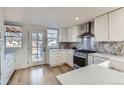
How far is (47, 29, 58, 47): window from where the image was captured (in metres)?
5.57

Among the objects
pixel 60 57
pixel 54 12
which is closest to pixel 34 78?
pixel 60 57

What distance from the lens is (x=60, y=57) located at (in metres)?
5.16

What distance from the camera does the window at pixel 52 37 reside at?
219 inches

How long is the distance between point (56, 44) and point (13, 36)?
2.35 meters

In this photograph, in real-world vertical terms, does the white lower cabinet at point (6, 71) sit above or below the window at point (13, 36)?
below

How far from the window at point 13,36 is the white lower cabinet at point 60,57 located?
1526 millimetres

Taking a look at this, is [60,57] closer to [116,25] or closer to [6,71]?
[6,71]

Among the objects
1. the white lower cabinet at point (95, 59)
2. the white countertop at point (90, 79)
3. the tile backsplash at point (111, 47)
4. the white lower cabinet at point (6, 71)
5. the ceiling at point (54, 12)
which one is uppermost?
the ceiling at point (54, 12)

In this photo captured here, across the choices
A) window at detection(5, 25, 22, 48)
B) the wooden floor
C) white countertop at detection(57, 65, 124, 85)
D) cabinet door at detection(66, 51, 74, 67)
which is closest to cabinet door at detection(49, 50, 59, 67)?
cabinet door at detection(66, 51, 74, 67)

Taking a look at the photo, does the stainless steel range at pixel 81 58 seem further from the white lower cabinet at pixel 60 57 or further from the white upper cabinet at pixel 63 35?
the white upper cabinet at pixel 63 35

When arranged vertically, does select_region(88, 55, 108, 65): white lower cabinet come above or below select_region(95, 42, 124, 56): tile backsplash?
below

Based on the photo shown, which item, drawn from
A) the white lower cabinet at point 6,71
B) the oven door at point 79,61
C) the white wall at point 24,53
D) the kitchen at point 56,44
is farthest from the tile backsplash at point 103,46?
the white lower cabinet at point 6,71

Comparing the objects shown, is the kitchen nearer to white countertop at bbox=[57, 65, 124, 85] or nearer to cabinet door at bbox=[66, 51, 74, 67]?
cabinet door at bbox=[66, 51, 74, 67]
